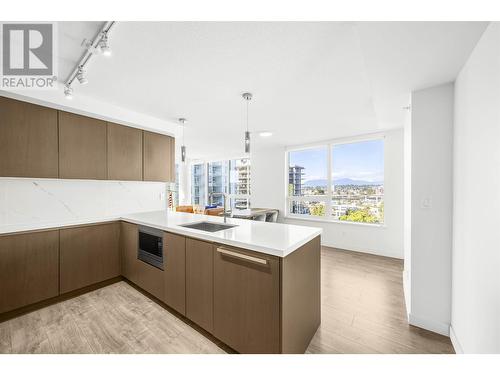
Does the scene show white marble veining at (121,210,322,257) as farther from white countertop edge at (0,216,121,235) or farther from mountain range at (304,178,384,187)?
mountain range at (304,178,384,187)

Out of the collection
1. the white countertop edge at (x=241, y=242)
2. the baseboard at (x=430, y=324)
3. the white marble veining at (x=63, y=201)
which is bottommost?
the baseboard at (x=430, y=324)

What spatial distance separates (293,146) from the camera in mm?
5598

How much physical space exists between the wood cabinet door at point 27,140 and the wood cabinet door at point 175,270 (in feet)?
5.05

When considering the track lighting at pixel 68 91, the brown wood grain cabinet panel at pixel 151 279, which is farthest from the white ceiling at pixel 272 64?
the brown wood grain cabinet panel at pixel 151 279

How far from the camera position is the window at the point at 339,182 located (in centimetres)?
438

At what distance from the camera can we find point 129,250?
2611 millimetres

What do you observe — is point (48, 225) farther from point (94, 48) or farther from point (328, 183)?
point (328, 183)

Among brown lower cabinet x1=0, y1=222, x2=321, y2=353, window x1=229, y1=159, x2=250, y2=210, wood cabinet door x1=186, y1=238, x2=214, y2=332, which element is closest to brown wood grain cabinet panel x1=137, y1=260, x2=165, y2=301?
brown lower cabinet x1=0, y1=222, x2=321, y2=353

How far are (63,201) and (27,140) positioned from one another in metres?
0.80

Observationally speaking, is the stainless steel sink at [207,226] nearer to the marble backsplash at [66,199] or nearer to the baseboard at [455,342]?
the marble backsplash at [66,199]

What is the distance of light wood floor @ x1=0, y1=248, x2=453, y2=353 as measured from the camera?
64.7 inches

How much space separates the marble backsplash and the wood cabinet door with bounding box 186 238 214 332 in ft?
6.11

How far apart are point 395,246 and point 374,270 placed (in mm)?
1034
